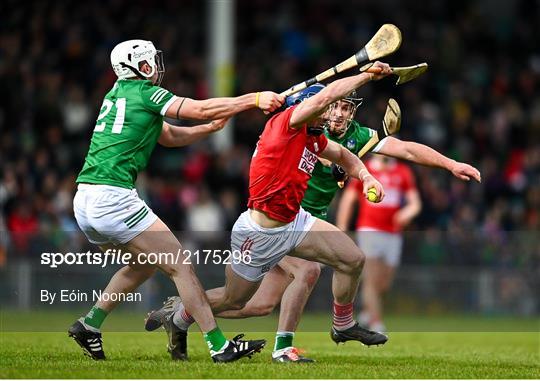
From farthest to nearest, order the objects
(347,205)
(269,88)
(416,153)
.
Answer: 1. (269,88)
2. (347,205)
3. (416,153)

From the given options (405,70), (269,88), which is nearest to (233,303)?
(405,70)

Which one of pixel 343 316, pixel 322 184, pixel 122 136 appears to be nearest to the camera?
pixel 122 136

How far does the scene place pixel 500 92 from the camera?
25.8 m

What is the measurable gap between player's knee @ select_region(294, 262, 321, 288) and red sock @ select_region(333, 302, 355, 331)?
29 centimetres

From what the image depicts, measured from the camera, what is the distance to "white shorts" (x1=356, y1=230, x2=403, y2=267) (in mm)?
16828

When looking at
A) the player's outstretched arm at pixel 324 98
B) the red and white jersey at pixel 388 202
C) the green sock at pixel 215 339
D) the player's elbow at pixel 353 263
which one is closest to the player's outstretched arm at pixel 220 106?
the player's outstretched arm at pixel 324 98

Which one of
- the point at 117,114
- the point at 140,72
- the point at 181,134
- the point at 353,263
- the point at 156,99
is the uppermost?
the point at 140,72

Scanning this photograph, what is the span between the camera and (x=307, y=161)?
10.6 m

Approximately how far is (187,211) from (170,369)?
10873mm

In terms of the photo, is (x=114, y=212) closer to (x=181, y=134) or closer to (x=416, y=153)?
(x=181, y=134)

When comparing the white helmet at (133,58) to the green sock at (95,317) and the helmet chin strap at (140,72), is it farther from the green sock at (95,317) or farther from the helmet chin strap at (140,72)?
the green sock at (95,317)

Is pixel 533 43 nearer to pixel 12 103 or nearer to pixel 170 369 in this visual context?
pixel 12 103

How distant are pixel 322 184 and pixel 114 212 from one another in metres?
2.34

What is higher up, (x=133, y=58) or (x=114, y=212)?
(x=133, y=58)
